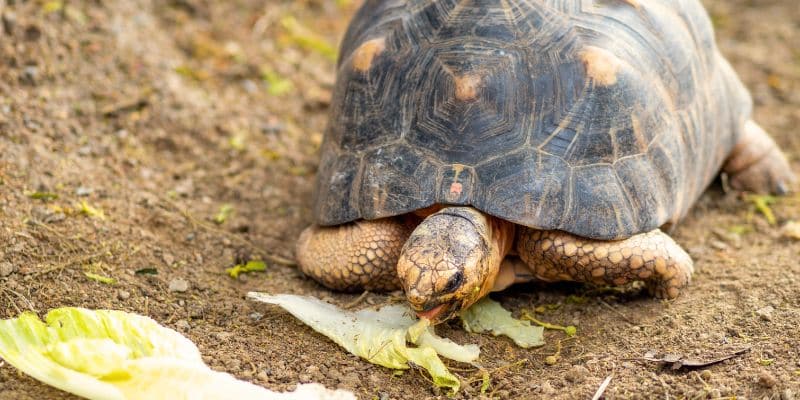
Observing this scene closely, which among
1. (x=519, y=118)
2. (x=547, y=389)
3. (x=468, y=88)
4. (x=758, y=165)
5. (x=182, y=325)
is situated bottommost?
(x=547, y=389)

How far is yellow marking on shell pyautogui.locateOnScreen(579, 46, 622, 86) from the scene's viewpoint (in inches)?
145

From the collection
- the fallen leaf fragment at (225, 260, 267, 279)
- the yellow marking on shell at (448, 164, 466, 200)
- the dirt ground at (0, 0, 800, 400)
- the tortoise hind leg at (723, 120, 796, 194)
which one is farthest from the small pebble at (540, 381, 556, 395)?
the tortoise hind leg at (723, 120, 796, 194)

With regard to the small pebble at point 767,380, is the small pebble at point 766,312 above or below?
above

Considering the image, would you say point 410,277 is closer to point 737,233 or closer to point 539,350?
point 539,350

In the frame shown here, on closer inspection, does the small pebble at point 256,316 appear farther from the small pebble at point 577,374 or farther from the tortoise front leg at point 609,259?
the small pebble at point 577,374

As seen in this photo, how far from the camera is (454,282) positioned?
3287 mm

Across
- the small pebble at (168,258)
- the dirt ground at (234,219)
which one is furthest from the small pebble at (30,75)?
the small pebble at (168,258)

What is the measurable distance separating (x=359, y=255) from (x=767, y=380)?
1.81 m

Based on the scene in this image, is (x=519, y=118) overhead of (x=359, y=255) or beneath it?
overhead

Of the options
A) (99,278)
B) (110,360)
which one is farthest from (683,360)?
(99,278)

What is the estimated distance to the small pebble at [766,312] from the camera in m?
3.53

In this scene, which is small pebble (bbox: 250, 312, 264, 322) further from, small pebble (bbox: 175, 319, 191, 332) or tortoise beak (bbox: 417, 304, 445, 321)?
tortoise beak (bbox: 417, 304, 445, 321)

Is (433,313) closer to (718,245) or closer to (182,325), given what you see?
(182,325)

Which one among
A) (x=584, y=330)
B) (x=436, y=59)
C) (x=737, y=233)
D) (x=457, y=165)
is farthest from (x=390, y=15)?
(x=737, y=233)
